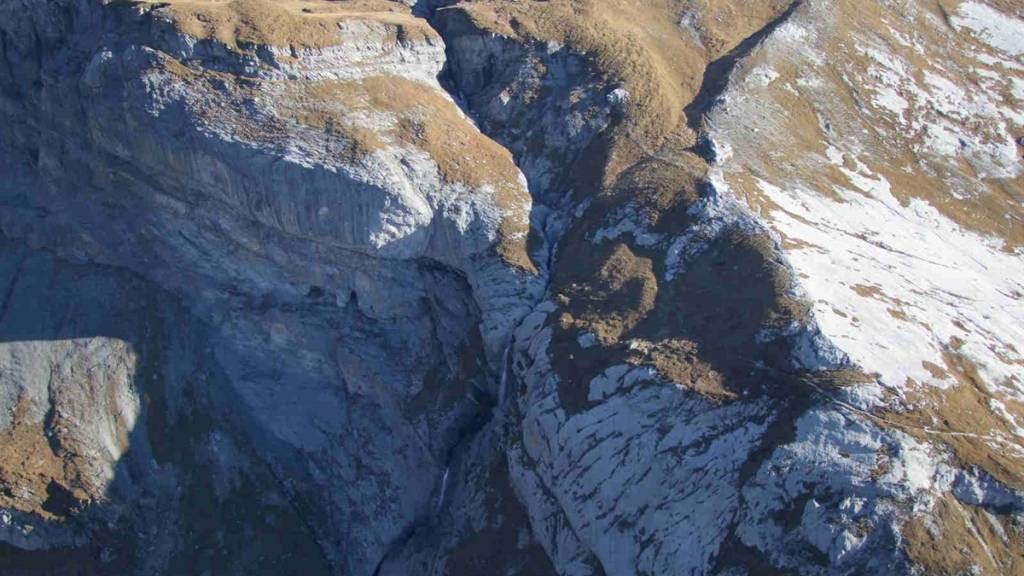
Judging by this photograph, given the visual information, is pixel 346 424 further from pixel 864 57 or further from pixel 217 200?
pixel 864 57

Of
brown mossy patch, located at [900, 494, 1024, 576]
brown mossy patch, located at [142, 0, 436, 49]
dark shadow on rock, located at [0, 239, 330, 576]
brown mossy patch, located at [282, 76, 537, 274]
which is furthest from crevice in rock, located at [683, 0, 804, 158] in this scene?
Answer: dark shadow on rock, located at [0, 239, 330, 576]

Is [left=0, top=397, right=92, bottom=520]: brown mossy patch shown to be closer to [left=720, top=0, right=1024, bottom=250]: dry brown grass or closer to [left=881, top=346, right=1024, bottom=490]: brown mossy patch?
[left=720, top=0, right=1024, bottom=250]: dry brown grass

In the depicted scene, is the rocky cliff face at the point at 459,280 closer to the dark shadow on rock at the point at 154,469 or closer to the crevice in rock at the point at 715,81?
the dark shadow on rock at the point at 154,469

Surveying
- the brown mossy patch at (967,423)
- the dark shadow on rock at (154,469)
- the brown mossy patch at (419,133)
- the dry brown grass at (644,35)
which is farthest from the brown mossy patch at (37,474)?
the brown mossy patch at (967,423)

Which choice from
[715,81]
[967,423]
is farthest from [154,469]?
[715,81]

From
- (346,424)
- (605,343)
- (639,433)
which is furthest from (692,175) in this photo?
(346,424)

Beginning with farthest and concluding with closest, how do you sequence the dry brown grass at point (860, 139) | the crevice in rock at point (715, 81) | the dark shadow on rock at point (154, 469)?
the crevice in rock at point (715, 81), the dry brown grass at point (860, 139), the dark shadow on rock at point (154, 469)

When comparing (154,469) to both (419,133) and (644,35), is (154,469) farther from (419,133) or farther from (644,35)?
(644,35)
